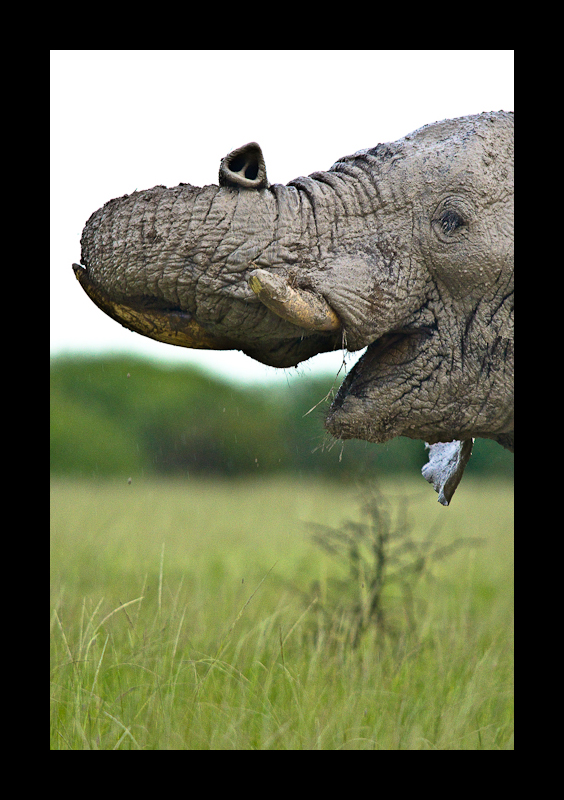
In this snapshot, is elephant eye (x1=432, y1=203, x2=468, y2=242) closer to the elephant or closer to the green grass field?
the elephant

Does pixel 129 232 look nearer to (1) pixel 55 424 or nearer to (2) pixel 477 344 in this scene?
(2) pixel 477 344

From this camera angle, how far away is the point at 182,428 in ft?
104

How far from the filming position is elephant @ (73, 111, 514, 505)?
306 cm

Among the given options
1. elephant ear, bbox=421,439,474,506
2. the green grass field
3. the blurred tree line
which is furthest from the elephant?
the blurred tree line

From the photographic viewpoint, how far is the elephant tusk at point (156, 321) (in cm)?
319

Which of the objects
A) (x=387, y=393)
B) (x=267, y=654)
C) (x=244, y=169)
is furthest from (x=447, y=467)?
(x=244, y=169)

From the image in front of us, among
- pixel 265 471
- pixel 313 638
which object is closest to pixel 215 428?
pixel 265 471

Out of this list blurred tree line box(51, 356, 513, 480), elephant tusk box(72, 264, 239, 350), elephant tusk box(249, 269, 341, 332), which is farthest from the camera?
blurred tree line box(51, 356, 513, 480)

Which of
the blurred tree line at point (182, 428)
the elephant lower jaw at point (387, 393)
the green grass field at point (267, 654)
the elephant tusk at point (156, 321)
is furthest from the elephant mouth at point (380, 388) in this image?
the blurred tree line at point (182, 428)

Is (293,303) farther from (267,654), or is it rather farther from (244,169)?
(267,654)

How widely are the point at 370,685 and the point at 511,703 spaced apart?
0.79 m

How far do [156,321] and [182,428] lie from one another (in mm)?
28654

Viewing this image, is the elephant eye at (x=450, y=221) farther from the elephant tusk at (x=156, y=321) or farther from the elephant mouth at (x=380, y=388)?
the elephant tusk at (x=156, y=321)

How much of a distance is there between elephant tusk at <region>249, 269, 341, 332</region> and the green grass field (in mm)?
1156
